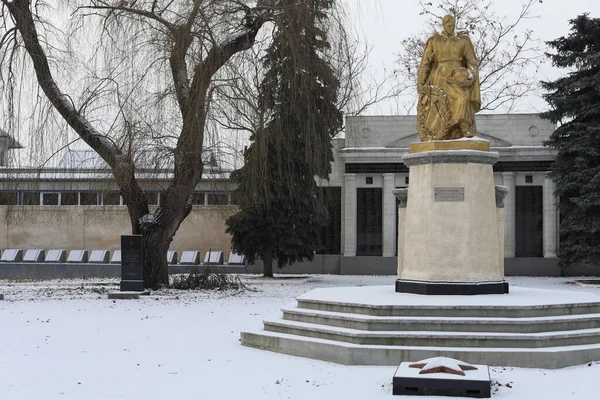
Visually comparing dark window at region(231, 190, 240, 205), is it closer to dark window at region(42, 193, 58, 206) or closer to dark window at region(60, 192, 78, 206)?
dark window at region(60, 192, 78, 206)

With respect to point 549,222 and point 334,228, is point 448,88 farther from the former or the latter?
point 334,228

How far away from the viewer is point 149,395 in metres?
8.77

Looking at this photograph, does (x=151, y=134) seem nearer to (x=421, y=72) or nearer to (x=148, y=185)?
(x=148, y=185)

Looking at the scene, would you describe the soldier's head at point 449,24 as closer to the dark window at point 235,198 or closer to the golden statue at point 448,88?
the golden statue at point 448,88

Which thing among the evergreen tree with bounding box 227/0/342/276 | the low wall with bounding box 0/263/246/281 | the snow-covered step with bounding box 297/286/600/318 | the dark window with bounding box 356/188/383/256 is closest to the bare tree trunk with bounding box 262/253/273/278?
the low wall with bounding box 0/263/246/281

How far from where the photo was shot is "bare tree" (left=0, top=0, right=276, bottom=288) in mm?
19547

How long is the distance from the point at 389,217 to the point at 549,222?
5735 mm

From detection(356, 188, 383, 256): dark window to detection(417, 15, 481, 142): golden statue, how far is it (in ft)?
58.5

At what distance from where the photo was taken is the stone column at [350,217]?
1251 inches

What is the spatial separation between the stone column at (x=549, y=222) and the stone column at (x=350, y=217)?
6916mm

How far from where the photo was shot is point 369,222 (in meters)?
31.7

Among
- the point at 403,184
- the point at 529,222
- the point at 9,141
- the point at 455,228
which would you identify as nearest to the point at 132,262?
the point at 9,141

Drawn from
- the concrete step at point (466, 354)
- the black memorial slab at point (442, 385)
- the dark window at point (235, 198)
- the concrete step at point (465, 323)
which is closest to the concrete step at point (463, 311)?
the concrete step at point (465, 323)

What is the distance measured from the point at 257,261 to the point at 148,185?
416 inches
